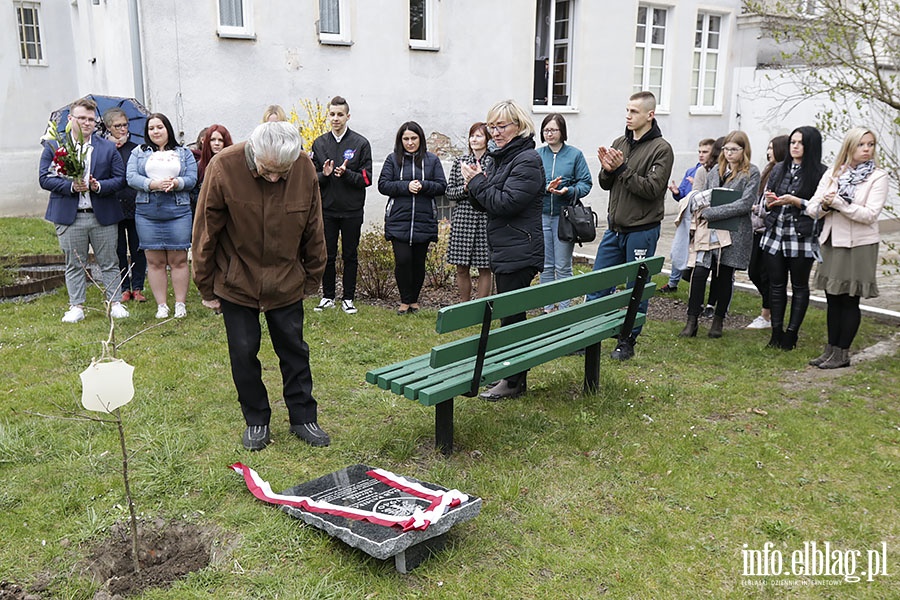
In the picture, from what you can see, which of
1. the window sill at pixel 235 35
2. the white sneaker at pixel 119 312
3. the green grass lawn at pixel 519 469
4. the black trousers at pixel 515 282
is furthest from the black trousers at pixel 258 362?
the window sill at pixel 235 35

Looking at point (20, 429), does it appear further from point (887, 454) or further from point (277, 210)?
point (887, 454)

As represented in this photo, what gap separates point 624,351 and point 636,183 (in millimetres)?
1415

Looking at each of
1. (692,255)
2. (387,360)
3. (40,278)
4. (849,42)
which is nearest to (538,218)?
(387,360)

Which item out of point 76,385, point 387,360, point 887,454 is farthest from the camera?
point 387,360

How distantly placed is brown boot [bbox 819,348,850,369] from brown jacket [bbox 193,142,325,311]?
4.40m

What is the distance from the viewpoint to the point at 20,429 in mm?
4824

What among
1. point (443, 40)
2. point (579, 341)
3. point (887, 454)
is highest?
point (443, 40)

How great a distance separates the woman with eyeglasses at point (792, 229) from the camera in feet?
22.1

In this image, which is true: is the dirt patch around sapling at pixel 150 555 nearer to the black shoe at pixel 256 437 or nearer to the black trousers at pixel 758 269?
the black shoe at pixel 256 437

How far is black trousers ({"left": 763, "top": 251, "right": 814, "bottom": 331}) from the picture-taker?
691cm

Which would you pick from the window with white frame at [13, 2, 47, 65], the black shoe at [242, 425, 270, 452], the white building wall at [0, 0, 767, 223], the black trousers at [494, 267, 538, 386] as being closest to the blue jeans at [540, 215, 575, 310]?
the black trousers at [494, 267, 538, 386]

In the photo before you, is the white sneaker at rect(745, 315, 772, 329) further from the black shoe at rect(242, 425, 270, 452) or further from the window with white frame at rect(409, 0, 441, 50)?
the window with white frame at rect(409, 0, 441, 50)

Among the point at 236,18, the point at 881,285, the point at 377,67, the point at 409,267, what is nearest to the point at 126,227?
the point at 409,267

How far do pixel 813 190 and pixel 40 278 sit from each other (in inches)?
341
